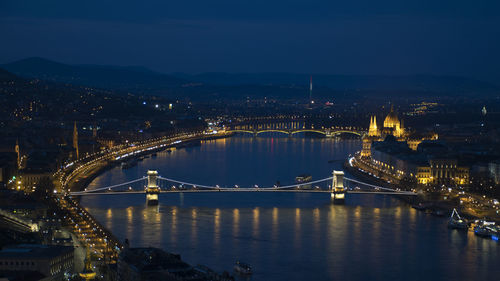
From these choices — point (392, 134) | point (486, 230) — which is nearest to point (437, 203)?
point (486, 230)

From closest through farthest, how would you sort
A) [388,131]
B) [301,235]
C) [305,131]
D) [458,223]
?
[301,235], [458,223], [388,131], [305,131]

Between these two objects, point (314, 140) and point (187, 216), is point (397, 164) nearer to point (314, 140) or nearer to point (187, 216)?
point (187, 216)

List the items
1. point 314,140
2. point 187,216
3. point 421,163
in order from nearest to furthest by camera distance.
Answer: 1. point 187,216
2. point 421,163
3. point 314,140

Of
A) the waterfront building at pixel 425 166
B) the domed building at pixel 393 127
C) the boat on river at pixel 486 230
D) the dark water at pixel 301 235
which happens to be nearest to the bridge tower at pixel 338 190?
the dark water at pixel 301 235

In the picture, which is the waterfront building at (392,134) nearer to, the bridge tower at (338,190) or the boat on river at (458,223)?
the bridge tower at (338,190)

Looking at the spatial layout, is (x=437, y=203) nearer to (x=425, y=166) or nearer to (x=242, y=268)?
(x=425, y=166)

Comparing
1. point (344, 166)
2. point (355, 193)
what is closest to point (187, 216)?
point (355, 193)
